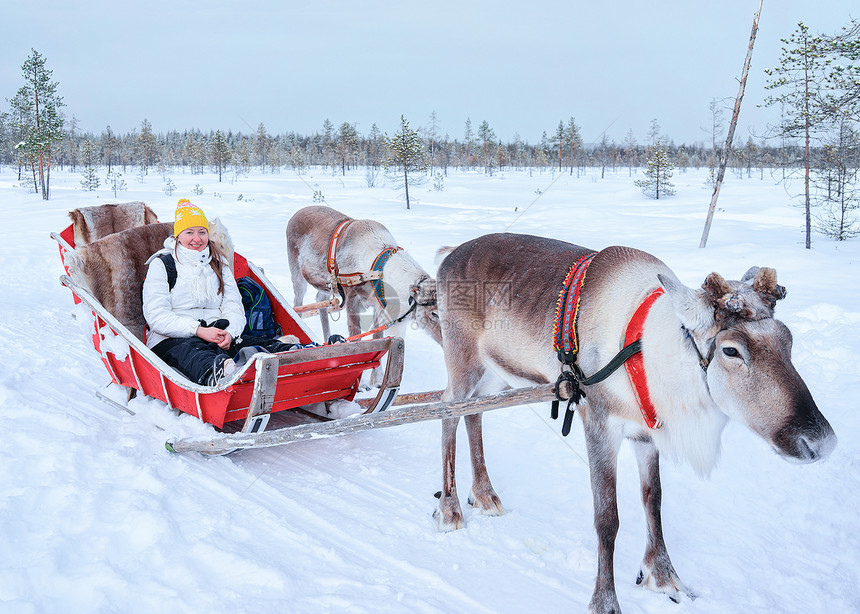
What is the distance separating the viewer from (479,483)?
3.75 metres

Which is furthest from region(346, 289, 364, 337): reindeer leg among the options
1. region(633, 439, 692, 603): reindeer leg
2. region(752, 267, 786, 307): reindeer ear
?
region(752, 267, 786, 307): reindeer ear

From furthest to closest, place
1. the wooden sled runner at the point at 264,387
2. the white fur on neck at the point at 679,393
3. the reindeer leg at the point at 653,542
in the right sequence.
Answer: the wooden sled runner at the point at 264,387, the reindeer leg at the point at 653,542, the white fur on neck at the point at 679,393

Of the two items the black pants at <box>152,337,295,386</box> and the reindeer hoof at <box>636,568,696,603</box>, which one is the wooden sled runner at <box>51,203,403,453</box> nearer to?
the black pants at <box>152,337,295,386</box>

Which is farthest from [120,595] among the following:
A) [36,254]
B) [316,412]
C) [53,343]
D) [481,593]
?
[36,254]

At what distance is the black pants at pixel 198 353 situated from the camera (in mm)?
3939

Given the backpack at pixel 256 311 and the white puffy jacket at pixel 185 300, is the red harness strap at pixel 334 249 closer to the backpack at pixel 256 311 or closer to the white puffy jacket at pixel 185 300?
the backpack at pixel 256 311

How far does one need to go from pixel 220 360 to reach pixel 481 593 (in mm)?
2292

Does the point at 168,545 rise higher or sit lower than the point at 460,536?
higher

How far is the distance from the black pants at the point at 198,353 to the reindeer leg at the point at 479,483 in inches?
57.4

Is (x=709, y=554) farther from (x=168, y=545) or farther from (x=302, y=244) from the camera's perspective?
(x=302, y=244)

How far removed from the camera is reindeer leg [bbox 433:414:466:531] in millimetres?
3475

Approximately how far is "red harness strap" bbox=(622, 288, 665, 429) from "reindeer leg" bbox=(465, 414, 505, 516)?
135 cm

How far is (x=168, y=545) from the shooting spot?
2.75 meters

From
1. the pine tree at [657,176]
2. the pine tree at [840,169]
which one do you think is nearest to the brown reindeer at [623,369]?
the pine tree at [840,169]
